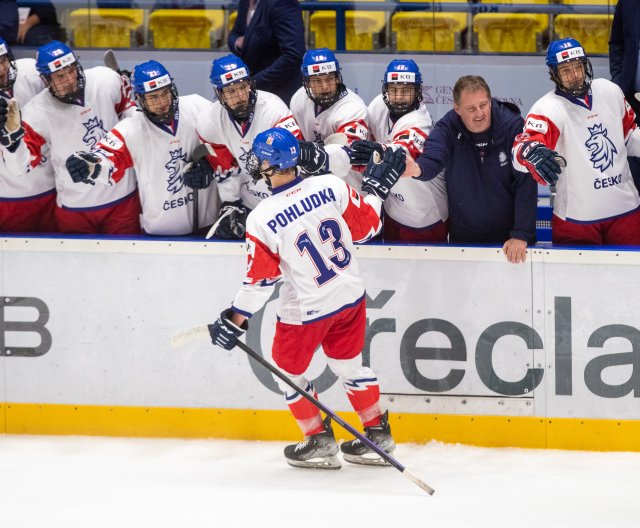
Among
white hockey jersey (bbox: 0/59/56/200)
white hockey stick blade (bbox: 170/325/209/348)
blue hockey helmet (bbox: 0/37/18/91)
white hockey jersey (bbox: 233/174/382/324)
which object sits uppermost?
blue hockey helmet (bbox: 0/37/18/91)

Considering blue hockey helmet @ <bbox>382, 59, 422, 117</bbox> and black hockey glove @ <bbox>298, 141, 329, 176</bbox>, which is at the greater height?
blue hockey helmet @ <bbox>382, 59, 422, 117</bbox>

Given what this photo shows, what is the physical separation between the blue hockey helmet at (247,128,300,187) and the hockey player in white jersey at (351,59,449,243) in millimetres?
542

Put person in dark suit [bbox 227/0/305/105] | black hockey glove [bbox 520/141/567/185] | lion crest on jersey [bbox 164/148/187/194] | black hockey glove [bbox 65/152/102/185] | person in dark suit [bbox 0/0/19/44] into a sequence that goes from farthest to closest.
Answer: person in dark suit [bbox 0/0/19/44]
person in dark suit [bbox 227/0/305/105]
lion crest on jersey [bbox 164/148/187/194]
black hockey glove [bbox 65/152/102/185]
black hockey glove [bbox 520/141/567/185]

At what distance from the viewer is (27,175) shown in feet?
14.9

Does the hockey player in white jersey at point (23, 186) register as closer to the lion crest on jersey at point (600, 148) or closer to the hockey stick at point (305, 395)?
the hockey stick at point (305, 395)

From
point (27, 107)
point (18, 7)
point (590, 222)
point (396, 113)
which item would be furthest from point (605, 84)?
point (18, 7)

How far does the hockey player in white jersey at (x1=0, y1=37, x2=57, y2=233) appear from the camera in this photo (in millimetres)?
4547

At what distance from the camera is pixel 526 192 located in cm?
406

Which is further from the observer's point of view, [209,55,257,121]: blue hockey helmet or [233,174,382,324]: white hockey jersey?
[209,55,257,121]: blue hockey helmet

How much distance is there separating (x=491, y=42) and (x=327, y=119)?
5.69ft

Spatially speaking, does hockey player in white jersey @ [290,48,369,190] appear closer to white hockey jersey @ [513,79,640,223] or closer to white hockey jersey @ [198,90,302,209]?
white hockey jersey @ [198,90,302,209]

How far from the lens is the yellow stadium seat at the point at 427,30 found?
5734mm

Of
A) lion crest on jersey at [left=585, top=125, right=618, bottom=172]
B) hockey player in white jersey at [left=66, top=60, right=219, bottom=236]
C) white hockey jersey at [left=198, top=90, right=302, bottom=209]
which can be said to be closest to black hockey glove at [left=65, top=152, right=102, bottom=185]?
hockey player in white jersey at [left=66, top=60, right=219, bottom=236]

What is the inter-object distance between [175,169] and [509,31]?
231cm
